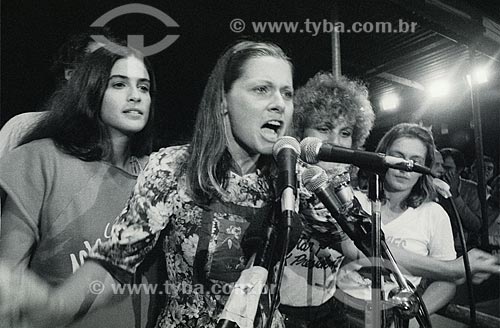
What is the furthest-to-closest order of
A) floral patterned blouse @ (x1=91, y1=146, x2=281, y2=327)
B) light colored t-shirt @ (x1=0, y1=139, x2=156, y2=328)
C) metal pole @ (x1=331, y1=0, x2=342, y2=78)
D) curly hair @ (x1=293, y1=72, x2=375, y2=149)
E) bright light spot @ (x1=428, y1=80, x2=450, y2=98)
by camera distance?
1. bright light spot @ (x1=428, y1=80, x2=450, y2=98)
2. metal pole @ (x1=331, y1=0, x2=342, y2=78)
3. curly hair @ (x1=293, y1=72, x2=375, y2=149)
4. light colored t-shirt @ (x1=0, y1=139, x2=156, y2=328)
5. floral patterned blouse @ (x1=91, y1=146, x2=281, y2=327)

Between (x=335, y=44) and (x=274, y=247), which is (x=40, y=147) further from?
(x=335, y=44)

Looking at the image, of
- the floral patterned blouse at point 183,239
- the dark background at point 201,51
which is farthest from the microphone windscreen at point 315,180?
the dark background at point 201,51

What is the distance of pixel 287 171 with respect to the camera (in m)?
0.99

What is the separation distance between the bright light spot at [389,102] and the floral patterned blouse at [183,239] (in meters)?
0.77

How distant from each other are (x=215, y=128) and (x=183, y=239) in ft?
1.45

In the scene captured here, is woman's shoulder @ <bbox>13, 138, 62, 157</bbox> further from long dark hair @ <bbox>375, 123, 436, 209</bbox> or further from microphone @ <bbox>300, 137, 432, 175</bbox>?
long dark hair @ <bbox>375, 123, 436, 209</bbox>

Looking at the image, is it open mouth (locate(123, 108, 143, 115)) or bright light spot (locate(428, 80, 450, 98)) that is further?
bright light spot (locate(428, 80, 450, 98))

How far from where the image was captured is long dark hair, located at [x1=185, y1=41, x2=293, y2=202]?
1.50m

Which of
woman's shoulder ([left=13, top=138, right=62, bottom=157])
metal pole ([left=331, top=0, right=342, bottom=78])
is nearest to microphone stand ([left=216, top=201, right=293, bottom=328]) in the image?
woman's shoulder ([left=13, top=138, right=62, bottom=157])

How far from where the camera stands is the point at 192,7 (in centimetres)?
179

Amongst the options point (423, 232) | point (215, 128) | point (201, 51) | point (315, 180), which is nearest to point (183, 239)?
point (215, 128)

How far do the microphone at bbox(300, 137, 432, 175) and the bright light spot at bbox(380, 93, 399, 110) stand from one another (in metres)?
0.86

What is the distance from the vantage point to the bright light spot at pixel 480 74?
7.01 feet

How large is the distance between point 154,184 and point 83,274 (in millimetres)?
382
